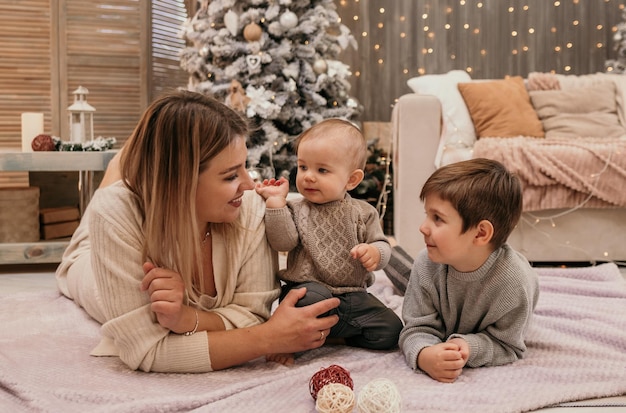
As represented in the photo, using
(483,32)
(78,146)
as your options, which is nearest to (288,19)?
(78,146)

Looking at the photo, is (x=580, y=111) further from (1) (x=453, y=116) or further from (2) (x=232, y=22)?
(2) (x=232, y=22)

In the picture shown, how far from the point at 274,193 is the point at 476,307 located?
552 millimetres

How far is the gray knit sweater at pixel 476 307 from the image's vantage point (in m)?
1.61

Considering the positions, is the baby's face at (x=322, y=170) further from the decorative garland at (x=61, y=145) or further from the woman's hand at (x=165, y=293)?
the decorative garland at (x=61, y=145)

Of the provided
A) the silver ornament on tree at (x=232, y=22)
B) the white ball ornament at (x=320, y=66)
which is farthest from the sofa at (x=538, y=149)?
the silver ornament on tree at (x=232, y=22)

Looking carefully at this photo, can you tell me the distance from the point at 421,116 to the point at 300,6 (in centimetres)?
117

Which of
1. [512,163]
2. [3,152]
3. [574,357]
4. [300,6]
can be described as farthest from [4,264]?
[574,357]

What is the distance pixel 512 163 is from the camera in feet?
10.4

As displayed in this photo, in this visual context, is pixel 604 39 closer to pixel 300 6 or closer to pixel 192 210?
pixel 300 6

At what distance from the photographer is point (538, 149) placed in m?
3.17

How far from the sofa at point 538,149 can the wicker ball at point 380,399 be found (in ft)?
6.72

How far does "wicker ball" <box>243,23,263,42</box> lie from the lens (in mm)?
3920

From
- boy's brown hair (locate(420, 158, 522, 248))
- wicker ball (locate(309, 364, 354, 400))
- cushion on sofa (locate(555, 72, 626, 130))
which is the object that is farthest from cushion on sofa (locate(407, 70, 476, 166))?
wicker ball (locate(309, 364, 354, 400))

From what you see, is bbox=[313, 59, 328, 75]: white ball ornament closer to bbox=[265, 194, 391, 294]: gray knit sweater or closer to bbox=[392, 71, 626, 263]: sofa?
bbox=[392, 71, 626, 263]: sofa
